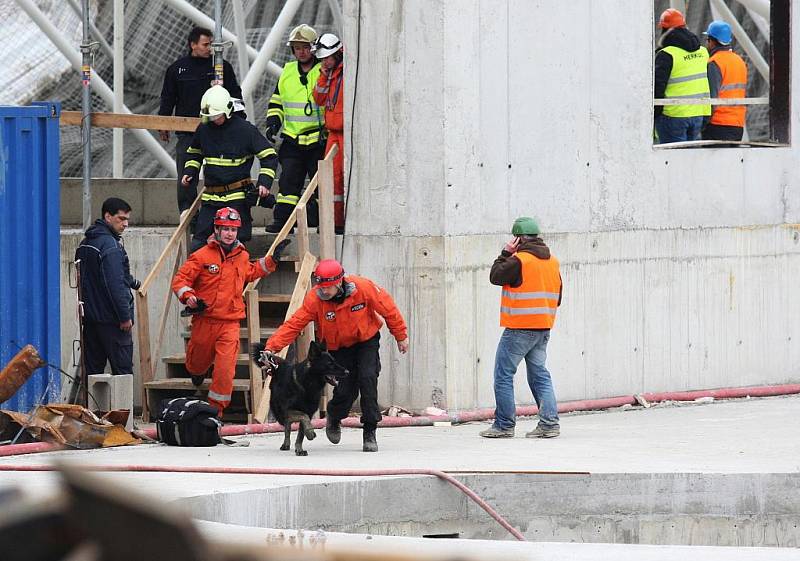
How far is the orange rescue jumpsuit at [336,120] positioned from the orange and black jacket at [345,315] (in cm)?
278

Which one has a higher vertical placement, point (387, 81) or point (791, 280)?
point (387, 81)

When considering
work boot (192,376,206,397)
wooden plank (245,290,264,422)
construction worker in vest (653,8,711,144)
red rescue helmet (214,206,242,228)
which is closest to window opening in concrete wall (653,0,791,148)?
construction worker in vest (653,8,711,144)

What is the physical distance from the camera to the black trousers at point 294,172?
45.7 feet

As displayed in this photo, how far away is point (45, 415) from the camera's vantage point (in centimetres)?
1086

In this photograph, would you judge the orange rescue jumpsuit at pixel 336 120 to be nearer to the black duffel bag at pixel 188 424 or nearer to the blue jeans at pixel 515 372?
the blue jeans at pixel 515 372

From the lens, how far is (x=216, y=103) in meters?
13.1

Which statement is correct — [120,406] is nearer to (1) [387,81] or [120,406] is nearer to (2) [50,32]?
(1) [387,81]

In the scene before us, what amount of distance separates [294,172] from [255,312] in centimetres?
164

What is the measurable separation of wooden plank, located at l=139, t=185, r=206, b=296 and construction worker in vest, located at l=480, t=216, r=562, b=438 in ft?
10.5

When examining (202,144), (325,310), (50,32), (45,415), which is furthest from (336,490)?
(50,32)

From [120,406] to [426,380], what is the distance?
9.35 ft

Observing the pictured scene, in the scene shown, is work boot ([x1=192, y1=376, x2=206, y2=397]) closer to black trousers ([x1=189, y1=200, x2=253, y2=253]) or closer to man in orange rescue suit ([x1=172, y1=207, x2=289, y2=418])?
man in orange rescue suit ([x1=172, y1=207, x2=289, y2=418])

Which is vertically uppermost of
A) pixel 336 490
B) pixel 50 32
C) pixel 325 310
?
pixel 50 32

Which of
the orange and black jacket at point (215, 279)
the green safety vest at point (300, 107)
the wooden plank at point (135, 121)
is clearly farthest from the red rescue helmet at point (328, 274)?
the wooden plank at point (135, 121)
